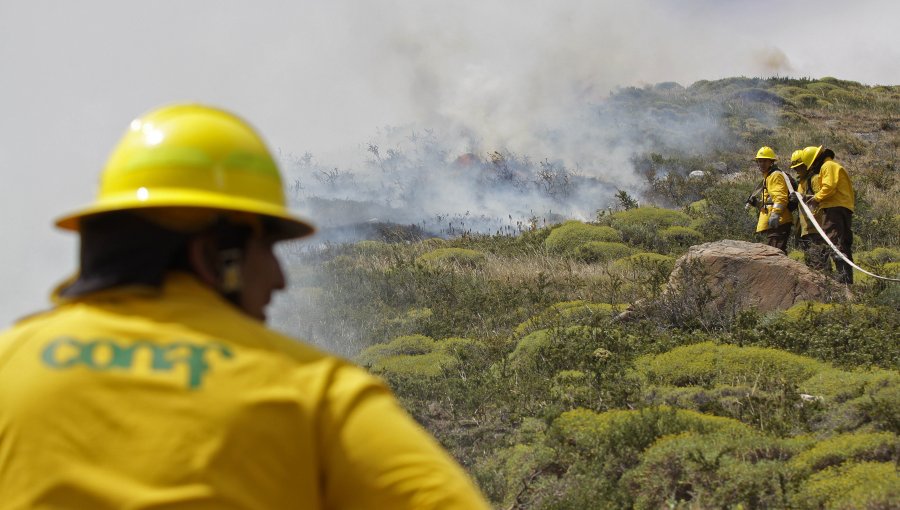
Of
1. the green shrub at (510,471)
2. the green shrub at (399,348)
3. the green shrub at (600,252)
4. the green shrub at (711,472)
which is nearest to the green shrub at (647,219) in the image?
the green shrub at (600,252)

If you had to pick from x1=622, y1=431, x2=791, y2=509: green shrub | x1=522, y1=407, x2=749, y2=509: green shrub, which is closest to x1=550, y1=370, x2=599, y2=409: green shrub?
x1=522, y1=407, x2=749, y2=509: green shrub

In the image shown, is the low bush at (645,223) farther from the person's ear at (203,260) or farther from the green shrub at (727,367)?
the person's ear at (203,260)

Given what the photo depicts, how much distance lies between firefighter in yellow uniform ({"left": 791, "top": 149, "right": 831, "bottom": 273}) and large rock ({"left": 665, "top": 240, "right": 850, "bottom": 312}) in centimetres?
106

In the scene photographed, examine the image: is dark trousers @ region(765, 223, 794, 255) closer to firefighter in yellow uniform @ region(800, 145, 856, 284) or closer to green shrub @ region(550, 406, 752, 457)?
firefighter in yellow uniform @ region(800, 145, 856, 284)

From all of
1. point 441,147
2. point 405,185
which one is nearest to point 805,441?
point 405,185

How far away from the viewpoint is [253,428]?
48.3 inches

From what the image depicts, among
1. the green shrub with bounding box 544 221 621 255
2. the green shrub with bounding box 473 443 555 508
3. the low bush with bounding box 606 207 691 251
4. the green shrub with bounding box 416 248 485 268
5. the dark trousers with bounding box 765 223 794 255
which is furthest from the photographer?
the low bush with bounding box 606 207 691 251

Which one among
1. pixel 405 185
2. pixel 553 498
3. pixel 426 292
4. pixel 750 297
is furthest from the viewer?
pixel 405 185

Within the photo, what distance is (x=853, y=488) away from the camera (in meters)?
4.34

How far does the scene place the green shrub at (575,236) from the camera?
13.9 metres

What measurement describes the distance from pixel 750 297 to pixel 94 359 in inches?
347

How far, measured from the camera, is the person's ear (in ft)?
4.59

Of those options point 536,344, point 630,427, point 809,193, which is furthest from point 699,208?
point 630,427

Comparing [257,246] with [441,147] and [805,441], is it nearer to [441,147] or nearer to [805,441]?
[805,441]
